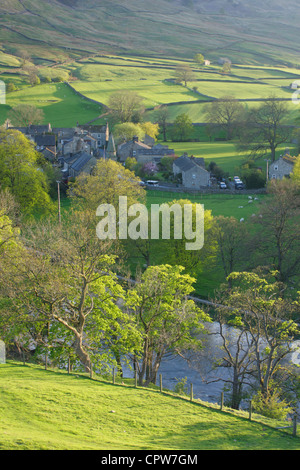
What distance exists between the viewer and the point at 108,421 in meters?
19.1

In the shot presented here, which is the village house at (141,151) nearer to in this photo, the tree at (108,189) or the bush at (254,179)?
the bush at (254,179)

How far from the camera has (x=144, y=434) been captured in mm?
18391

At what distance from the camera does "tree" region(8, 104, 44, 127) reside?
120500 millimetres

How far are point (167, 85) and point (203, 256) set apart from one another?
118 metres

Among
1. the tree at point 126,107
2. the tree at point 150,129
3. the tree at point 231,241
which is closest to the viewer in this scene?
the tree at point 231,241

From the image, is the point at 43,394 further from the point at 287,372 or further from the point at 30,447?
the point at 287,372

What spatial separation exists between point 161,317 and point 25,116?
10036 cm

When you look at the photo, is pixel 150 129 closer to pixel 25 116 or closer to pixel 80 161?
pixel 80 161

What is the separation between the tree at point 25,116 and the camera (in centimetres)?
12050

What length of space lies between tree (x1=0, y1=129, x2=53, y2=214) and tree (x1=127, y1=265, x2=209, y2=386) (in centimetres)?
3363

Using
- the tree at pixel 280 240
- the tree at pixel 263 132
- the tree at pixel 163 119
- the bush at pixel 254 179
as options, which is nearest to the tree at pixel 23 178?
the tree at pixel 280 240

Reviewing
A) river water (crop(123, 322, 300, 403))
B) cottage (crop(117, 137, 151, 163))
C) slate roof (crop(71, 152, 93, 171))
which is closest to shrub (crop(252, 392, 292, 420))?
river water (crop(123, 322, 300, 403))

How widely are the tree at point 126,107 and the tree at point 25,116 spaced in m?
17.8
